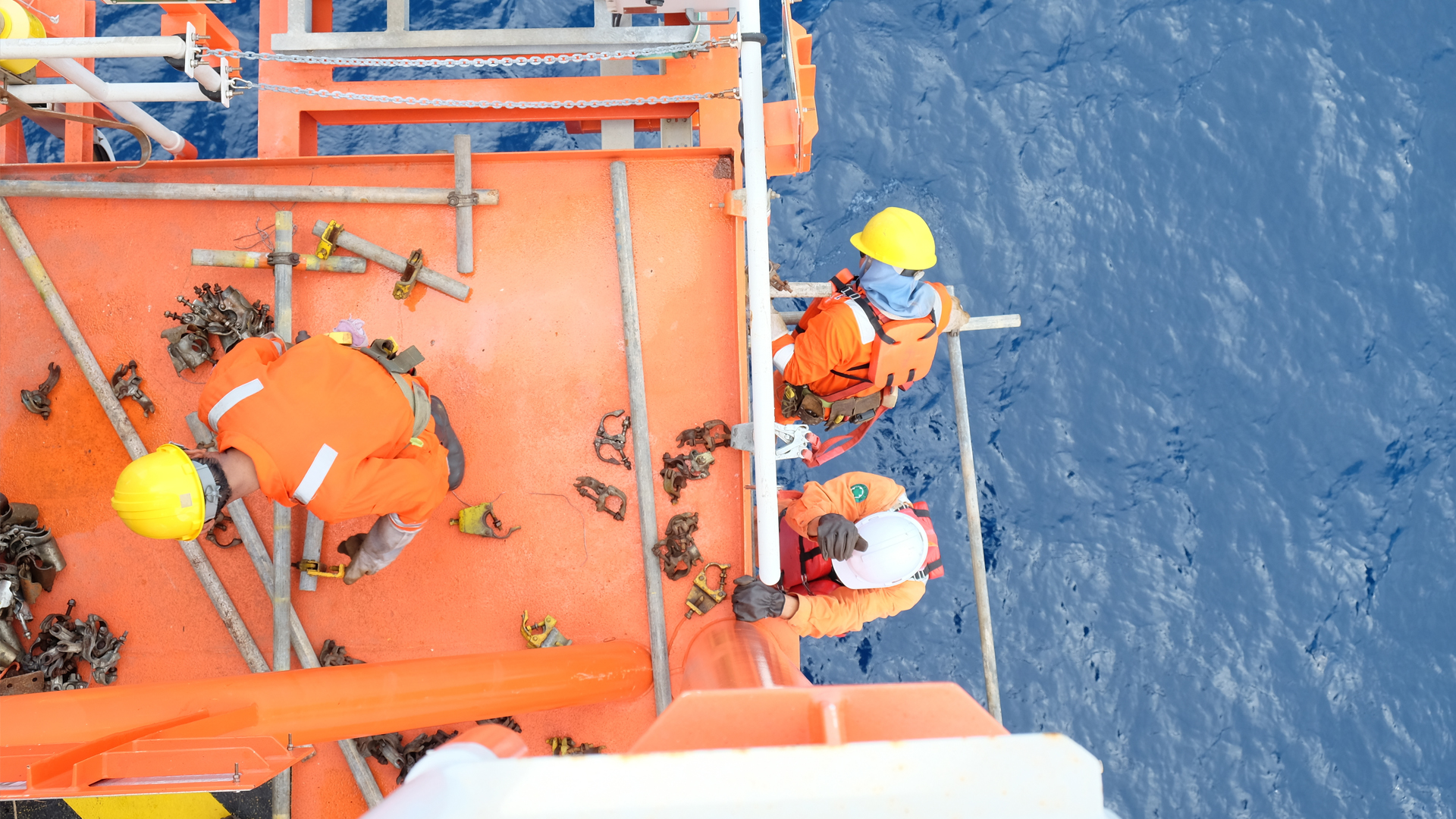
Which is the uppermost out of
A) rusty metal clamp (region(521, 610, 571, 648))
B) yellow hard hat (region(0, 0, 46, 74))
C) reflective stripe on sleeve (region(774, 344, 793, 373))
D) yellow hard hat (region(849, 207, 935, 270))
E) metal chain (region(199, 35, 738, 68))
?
yellow hard hat (region(0, 0, 46, 74))

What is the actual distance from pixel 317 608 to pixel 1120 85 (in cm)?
821

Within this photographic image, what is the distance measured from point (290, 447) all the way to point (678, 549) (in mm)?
2242

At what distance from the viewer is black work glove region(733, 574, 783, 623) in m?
4.80

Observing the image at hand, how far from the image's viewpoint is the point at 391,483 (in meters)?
4.02

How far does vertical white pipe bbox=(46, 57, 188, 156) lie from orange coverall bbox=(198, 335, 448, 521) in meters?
1.96

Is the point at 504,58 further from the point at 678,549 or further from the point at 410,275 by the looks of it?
the point at 678,549

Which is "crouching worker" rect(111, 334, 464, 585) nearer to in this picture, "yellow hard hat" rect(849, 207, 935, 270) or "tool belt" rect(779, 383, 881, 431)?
"tool belt" rect(779, 383, 881, 431)

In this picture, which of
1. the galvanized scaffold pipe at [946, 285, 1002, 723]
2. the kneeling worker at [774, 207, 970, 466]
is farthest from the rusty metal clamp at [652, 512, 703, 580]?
the galvanized scaffold pipe at [946, 285, 1002, 723]

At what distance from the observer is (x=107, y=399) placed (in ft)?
16.8

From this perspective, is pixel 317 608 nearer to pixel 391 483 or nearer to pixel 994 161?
pixel 391 483

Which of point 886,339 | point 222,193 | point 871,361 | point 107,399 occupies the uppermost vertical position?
point 222,193

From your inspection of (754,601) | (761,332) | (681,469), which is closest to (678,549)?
(681,469)

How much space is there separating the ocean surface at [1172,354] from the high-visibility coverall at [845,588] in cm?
235

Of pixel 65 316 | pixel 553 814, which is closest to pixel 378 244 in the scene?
pixel 65 316
